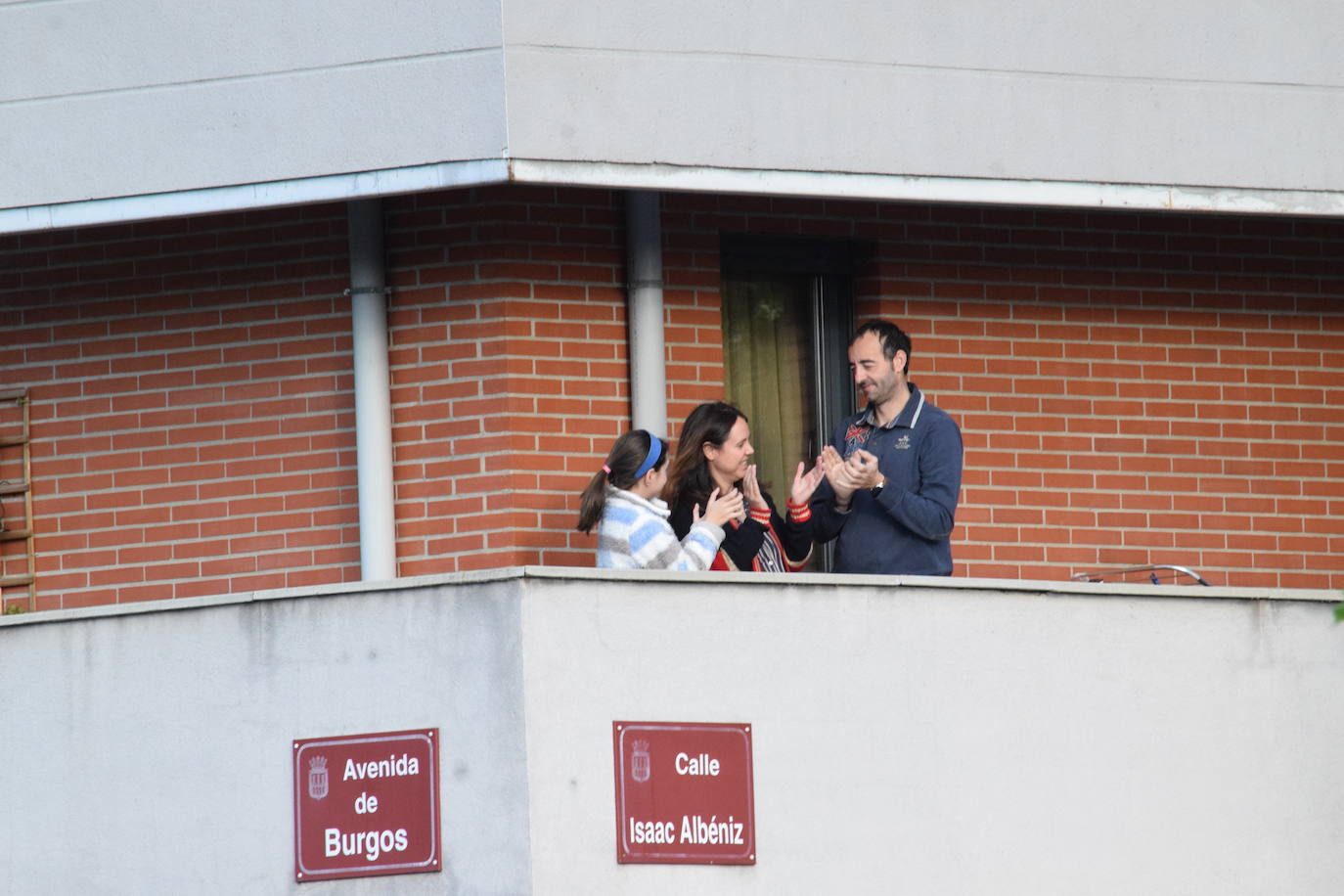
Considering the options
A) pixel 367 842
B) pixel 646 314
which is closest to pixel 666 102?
pixel 646 314

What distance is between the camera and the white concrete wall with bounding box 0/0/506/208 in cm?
942

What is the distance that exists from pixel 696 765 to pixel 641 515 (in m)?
0.97

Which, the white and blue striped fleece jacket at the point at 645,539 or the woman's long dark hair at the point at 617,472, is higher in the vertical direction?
the woman's long dark hair at the point at 617,472

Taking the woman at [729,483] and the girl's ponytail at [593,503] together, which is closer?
the girl's ponytail at [593,503]

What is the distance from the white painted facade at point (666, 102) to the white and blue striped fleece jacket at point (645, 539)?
1170 millimetres

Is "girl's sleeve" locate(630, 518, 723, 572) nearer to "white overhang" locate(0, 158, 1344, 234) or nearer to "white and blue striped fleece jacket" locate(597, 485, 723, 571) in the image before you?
"white and blue striped fleece jacket" locate(597, 485, 723, 571)

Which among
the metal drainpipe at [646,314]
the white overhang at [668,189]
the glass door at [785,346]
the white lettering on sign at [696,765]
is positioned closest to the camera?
the white lettering on sign at [696,765]

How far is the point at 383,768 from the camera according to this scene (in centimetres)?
885

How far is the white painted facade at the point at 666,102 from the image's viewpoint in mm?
9438

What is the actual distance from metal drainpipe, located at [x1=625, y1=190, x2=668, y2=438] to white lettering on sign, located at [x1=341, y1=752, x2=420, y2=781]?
1.95 metres

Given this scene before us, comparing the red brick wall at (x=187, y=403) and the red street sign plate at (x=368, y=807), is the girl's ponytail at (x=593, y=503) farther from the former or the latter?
the red brick wall at (x=187, y=403)

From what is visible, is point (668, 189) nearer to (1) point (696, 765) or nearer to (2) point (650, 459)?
(2) point (650, 459)

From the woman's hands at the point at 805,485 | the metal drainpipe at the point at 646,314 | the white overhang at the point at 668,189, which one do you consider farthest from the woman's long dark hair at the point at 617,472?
the white overhang at the point at 668,189

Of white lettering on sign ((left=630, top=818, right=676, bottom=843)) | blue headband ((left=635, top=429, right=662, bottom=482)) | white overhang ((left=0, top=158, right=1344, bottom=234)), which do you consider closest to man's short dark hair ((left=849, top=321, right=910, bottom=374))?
white overhang ((left=0, top=158, right=1344, bottom=234))
